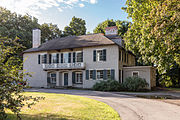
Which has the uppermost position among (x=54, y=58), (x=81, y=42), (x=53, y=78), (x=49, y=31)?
(x=49, y=31)

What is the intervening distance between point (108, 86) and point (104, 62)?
373 cm

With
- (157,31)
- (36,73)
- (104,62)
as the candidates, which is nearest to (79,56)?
(104,62)

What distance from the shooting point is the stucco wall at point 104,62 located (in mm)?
22172

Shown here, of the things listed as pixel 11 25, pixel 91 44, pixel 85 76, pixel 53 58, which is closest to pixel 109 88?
pixel 85 76

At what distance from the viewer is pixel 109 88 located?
2022 centimetres

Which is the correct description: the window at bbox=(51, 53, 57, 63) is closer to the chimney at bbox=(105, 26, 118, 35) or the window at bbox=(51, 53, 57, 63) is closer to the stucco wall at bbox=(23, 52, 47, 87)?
the stucco wall at bbox=(23, 52, 47, 87)

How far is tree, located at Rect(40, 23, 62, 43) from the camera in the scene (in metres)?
42.9

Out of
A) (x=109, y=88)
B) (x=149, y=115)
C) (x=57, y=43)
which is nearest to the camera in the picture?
(x=149, y=115)

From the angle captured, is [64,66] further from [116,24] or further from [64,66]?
[116,24]

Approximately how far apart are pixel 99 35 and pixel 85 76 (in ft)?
22.2

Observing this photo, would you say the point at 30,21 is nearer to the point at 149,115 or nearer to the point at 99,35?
the point at 99,35

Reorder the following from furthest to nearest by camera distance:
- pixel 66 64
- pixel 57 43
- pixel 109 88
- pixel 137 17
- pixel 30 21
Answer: pixel 30 21, pixel 57 43, pixel 66 64, pixel 109 88, pixel 137 17

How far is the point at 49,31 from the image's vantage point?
43531 millimetres

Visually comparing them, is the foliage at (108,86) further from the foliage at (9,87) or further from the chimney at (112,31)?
the foliage at (9,87)
